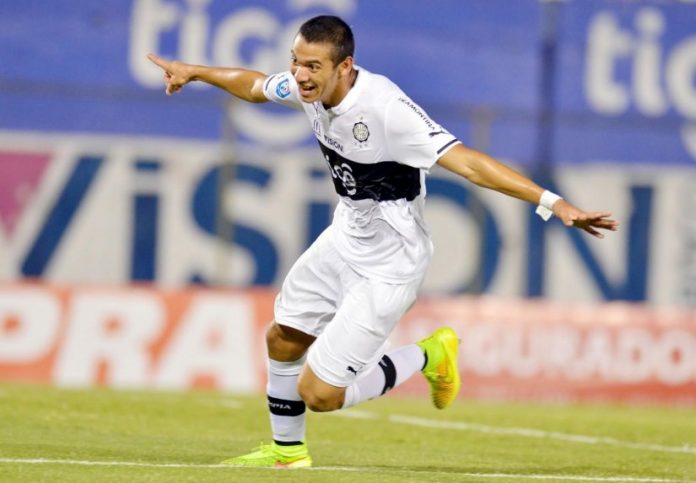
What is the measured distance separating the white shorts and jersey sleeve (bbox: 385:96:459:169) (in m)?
0.75

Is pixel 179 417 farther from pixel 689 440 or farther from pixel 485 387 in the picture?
pixel 485 387

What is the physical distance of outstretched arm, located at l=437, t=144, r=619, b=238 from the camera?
7473 millimetres

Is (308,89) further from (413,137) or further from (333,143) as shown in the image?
(413,137)

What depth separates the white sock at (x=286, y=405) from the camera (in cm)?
887

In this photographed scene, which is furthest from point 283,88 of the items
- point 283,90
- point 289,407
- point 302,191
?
point 302,191

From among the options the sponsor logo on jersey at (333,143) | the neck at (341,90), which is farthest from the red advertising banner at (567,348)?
the neck at (341,90)

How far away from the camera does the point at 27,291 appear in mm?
15977

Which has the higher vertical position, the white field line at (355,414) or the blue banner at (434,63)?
the blue banner at (434,63)

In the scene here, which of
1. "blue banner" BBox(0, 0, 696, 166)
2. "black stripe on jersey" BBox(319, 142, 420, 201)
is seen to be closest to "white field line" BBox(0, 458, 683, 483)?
"black stripe on jersey" BBox(319, 142, 420, 201)

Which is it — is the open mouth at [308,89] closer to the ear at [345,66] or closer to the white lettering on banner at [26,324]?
the ear at [345,66]

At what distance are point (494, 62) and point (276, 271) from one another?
3771mm

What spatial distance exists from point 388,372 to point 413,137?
159 cm

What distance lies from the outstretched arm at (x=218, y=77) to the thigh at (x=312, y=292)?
3.41 feet

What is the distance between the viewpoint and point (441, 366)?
9461mm
